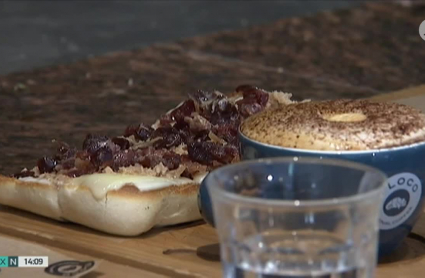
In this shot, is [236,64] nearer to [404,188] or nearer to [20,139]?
[20,139]

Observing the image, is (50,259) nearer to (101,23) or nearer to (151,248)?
(151,248)

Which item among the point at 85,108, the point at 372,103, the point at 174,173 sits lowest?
the point at 85,108

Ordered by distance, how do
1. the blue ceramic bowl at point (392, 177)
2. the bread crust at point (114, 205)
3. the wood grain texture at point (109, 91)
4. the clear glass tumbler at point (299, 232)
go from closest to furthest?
the clear glass tumbler at point (299, 232)
the blue ceramic bowl at point (392, 177)
the bread crust at point (114, 205)
the wood grain texture at point (109, 91)

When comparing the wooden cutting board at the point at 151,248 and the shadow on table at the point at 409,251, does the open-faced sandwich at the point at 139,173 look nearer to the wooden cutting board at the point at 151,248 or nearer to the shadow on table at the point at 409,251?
the wooden cutting board at the point at 151,248

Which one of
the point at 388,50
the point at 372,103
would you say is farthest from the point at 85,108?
the point at 372,103

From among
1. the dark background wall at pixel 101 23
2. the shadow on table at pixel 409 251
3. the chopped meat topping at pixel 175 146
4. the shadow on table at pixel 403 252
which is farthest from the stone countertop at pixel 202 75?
the shadow on table at pixel 409 251

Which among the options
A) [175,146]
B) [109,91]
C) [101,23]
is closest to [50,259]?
[175,146]

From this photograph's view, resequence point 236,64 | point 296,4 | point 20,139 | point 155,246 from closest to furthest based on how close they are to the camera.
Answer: point 155,246
point 20,139
point 236,64
point 296,4

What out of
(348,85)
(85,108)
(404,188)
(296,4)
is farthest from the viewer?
(296,4)
